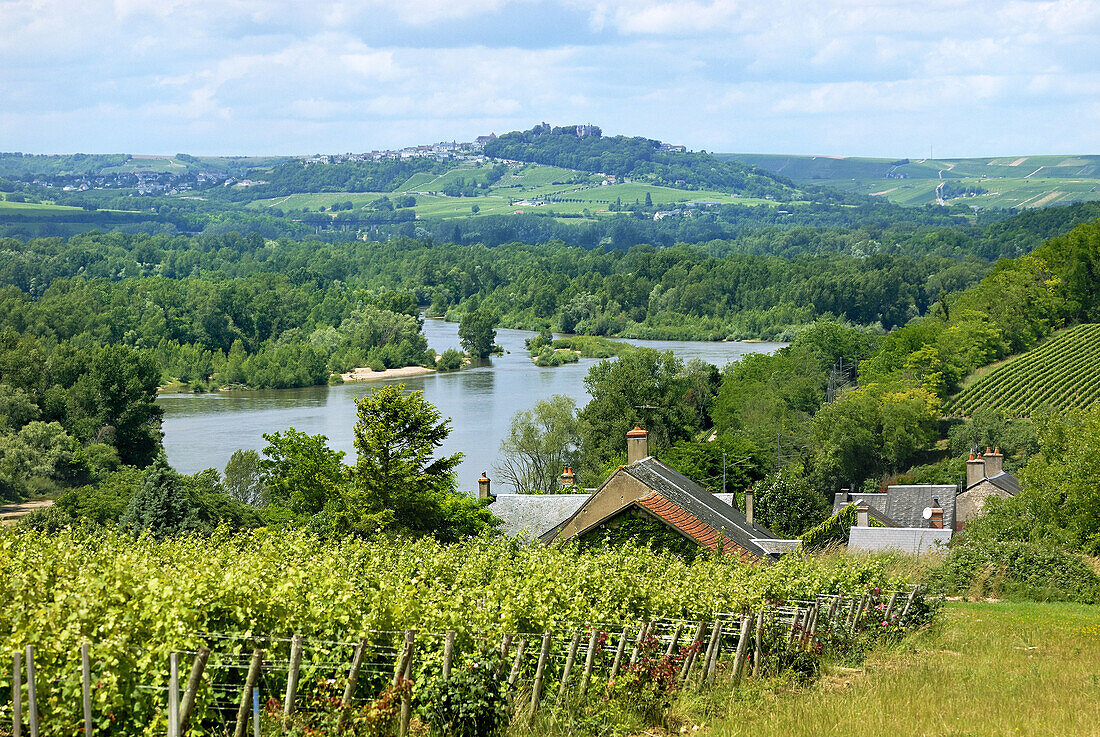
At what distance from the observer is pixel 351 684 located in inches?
Result: 331

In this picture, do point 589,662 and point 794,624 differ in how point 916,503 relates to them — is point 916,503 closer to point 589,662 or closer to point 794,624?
point 794,624

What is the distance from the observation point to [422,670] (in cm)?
922

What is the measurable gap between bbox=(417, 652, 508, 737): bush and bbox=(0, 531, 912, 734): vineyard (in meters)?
0.23

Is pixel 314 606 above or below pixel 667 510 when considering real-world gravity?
above

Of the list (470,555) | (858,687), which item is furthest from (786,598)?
(470,555)

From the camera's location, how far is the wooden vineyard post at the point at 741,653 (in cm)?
1138

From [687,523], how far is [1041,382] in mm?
57696

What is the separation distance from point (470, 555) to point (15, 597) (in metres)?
6.74

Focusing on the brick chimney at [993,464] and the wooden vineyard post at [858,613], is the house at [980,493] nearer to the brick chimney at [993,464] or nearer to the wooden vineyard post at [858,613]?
the brick chimney at [993,464]

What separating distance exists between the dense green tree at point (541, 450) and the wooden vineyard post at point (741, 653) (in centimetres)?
4287

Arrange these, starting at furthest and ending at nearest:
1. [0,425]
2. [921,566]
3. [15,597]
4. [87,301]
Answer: [87,301]
[0,425]
[921,566]
[15,597]

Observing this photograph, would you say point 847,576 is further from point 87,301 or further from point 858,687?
point 87,301

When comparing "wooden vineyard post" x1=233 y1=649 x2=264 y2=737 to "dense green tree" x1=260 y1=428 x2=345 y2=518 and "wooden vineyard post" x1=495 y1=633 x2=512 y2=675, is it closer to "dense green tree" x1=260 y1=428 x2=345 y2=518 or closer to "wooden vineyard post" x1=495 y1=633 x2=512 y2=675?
"wooden vineyard post" x1=495 y1=633 x2=512 y2=675

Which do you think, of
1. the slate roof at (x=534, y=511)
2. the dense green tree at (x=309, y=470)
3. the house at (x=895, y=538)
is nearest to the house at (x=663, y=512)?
the slate roof at (x=534, y=511)
